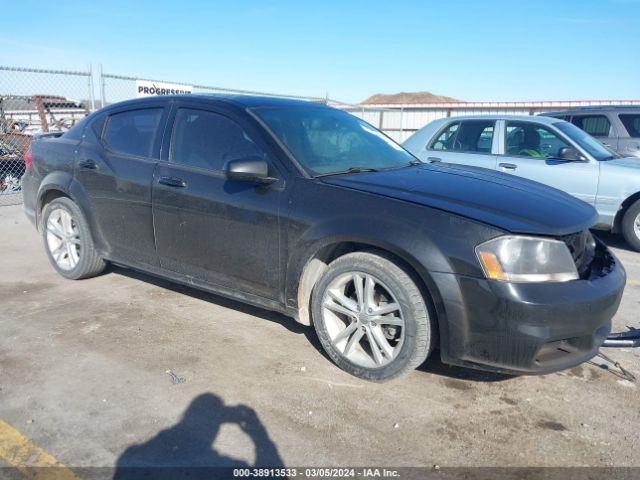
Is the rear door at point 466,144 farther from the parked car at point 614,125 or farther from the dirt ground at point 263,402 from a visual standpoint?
the dirt ground at point 263,402

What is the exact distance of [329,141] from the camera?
3828 millimetres

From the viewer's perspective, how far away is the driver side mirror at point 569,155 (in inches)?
249

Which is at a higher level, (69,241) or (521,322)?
(521,322)

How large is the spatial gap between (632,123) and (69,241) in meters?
8.12

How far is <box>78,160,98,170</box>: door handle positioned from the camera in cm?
438

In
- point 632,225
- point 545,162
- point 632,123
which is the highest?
point 632,123

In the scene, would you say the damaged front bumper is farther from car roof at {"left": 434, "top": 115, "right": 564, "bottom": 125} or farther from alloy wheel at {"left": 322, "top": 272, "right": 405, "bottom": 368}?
car roof at {"left": 434, "top": 115, "right": 564, "bottom": 125}

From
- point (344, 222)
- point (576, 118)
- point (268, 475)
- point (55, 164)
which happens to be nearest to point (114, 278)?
point (55, 164)

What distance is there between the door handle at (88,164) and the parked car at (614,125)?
287 inches

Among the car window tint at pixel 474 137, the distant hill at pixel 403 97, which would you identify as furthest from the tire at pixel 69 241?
the distant hill at pixel 403 97

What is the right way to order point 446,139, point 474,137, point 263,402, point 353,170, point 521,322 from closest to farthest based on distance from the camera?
point 521,322, point 263,402, point 353,170, point 474,137, point 446,139

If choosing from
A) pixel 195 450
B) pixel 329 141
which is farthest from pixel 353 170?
pixel 195 450

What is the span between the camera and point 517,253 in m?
2.70

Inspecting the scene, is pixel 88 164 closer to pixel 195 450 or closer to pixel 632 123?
pixel 195 450
